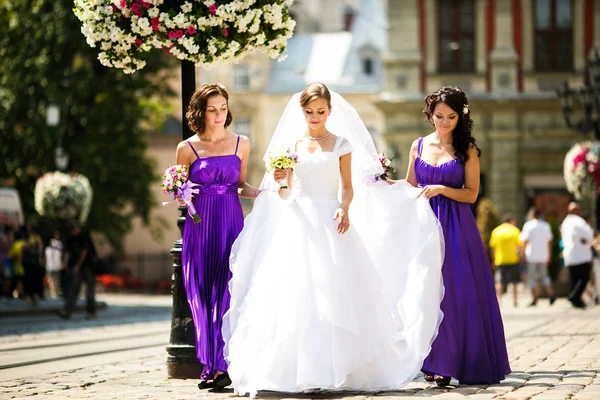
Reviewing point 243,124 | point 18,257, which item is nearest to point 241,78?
point 243,124

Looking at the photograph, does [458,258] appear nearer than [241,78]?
Yes

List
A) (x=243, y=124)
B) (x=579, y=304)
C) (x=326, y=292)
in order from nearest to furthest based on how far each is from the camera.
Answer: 1. (x=326, y=292)
2. (x=579, y=304)
3. (x=243, y=124)

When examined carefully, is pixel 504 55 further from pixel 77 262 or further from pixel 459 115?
pixel 459 115

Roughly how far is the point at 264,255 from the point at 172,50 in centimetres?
205

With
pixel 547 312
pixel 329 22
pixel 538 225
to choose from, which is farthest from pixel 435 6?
pixel 329 22

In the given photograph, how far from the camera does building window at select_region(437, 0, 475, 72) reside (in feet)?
138

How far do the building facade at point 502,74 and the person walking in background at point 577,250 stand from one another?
17.2 m

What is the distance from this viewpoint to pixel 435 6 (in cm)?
4219

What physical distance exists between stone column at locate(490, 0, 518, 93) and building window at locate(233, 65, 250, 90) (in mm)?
25489

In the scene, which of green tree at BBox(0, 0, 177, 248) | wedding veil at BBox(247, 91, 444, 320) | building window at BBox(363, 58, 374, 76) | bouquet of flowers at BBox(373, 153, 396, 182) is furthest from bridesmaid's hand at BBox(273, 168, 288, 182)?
building window at BBox(363, 58, 374, 76)

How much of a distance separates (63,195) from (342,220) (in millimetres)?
23206

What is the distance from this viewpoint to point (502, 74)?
41.7 m

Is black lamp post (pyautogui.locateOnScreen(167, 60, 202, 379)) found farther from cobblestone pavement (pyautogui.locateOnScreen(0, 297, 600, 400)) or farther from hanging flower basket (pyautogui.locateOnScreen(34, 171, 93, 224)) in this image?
hanging flower basket (pyautogui.locateOnScreen(34, 171, 93, 224))

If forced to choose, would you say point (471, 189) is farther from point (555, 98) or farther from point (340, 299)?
point (555, 98)
